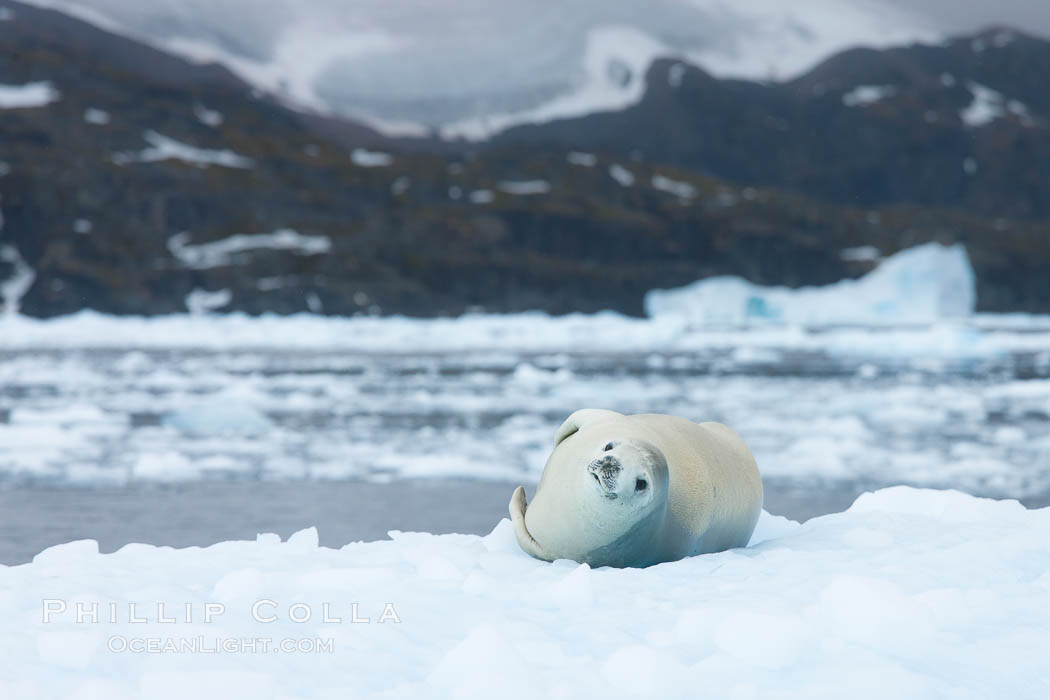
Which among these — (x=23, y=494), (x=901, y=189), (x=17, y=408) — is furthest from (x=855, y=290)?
(x=901, y=189)

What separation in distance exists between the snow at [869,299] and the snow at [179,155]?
35.4 meters

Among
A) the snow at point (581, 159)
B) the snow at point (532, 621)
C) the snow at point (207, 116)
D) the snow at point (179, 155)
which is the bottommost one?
the snow at point (532, 621)

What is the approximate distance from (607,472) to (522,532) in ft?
2.04

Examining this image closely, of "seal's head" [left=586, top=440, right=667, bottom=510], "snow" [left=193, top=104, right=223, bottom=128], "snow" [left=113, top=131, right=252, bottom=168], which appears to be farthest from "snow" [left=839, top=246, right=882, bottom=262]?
"seal's head" [left=586, top=440, right=667, bottom=510]

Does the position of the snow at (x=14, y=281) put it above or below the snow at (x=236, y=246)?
below

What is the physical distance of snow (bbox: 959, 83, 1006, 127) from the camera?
107812 mm

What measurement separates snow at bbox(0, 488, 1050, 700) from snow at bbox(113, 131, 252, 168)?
68.7 meters

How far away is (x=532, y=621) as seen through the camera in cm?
297

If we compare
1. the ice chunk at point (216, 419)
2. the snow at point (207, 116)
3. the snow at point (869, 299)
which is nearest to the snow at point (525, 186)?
the snow at point (207, 116)

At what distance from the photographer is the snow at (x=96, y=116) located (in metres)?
70.1

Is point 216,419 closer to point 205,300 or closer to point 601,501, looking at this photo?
point 601,501

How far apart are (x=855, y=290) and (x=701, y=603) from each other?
43035 millimetres

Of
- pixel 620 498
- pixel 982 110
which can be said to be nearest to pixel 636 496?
pixel 620 498

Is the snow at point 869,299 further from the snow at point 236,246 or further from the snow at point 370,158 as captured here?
the snow at point 370,158
